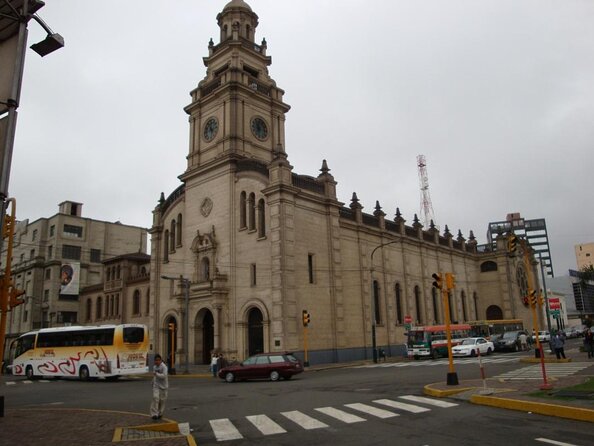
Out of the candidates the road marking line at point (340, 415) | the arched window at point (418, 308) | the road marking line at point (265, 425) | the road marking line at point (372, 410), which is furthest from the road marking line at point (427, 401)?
the arched window at point (418, 308)

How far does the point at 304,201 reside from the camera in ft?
127

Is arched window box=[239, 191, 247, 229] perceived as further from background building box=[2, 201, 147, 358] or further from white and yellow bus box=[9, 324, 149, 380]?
background building box=[2, 201, 147, 358]

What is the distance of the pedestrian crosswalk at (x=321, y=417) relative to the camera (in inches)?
464

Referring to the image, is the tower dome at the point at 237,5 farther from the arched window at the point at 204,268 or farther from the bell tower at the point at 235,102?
the arched window at the point at 204,268

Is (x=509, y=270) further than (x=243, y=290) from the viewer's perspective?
Yes

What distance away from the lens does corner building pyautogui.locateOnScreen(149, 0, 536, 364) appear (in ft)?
120

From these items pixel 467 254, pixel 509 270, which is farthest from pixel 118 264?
pixel 509 270

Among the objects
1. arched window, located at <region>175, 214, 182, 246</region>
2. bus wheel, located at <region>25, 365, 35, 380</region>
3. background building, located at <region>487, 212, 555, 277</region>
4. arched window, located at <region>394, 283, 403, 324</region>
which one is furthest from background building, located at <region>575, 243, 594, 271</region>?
bus wheel, located at <region>25, 365, 35, 380</region>

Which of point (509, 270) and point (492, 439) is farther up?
point (509, 270)

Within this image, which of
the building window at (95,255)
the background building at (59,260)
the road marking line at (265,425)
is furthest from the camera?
the building window at (95,255)

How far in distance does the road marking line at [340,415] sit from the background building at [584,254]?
179202 millimetres

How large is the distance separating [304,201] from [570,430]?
2941cm

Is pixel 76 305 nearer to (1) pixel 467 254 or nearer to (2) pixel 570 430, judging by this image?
(1) pixel 467 254

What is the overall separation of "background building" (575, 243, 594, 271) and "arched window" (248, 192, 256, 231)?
162 metres
